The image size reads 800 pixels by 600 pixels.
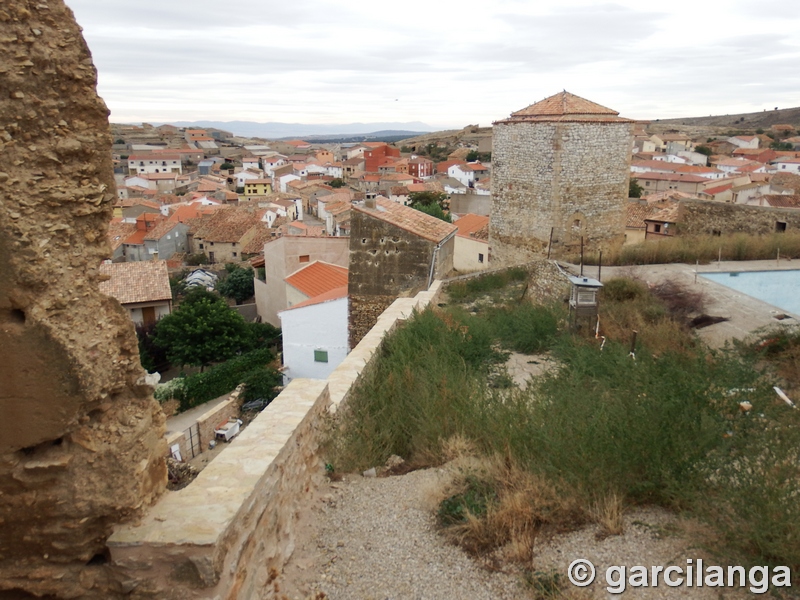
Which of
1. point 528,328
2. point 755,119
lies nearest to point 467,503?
point 528,328

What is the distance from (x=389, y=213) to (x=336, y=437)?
753 centimetres

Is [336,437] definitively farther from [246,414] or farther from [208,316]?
[208,316]

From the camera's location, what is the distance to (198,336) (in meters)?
19.2

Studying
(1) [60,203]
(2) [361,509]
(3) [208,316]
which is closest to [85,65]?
(1) [60,203]

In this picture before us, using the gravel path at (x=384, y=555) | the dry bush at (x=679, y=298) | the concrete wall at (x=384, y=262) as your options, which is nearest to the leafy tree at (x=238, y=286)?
the concrete wall at (x=384, y=262)

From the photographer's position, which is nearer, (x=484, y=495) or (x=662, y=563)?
(x=662, y=563)

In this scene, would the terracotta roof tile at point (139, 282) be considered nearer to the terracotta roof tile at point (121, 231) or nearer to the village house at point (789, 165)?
the terracotta roof tile at point (121, 231)

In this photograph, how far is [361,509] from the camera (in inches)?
149

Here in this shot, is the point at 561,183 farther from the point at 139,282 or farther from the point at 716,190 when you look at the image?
the point at 716,190

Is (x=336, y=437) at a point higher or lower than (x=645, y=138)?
lower

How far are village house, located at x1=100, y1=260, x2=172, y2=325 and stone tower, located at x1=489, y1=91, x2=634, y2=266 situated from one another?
14228 millimetres

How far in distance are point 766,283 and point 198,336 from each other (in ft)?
51.9

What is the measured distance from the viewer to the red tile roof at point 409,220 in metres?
10.8

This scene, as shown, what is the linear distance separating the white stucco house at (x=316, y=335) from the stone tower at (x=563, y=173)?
4.53 meters
